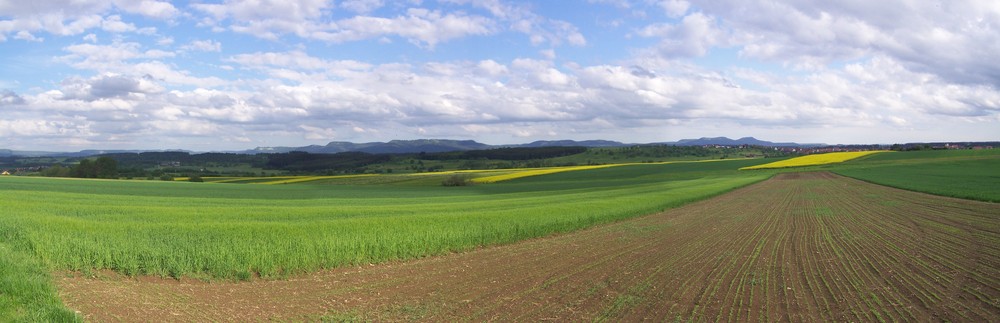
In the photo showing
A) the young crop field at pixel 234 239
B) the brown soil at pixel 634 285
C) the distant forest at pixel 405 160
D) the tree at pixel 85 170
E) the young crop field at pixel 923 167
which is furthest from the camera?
the distant forest at pixel 405 160

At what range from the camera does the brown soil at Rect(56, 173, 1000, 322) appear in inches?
389

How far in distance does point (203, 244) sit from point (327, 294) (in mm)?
4375

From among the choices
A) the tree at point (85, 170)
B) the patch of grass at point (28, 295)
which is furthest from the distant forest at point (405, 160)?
the patch of grass at point (28, 295)

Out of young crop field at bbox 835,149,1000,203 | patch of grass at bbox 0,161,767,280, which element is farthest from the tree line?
young crop field at bbox 835,149,1000,203

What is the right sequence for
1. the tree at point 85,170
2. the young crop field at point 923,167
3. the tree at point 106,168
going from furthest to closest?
the tree at point 106,168, the tree at point 85,170, the young crop field at point 923,167

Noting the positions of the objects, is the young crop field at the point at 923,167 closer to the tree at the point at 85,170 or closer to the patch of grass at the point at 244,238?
the patch of grass at the point at 244,238

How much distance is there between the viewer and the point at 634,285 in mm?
12258

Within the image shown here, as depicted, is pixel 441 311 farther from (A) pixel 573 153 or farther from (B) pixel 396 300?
(A) pixel 573 153

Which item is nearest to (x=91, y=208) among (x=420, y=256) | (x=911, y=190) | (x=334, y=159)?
(x=420, y=256)

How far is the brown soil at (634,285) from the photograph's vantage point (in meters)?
9.89

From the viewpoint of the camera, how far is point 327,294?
1150 centimetres

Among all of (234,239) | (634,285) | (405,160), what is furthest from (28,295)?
(405,160)

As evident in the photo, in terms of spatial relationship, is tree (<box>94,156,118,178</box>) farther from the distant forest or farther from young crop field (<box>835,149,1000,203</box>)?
young crop field (<box>835,149,1000,203</box>)

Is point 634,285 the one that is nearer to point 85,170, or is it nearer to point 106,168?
point 106,168
